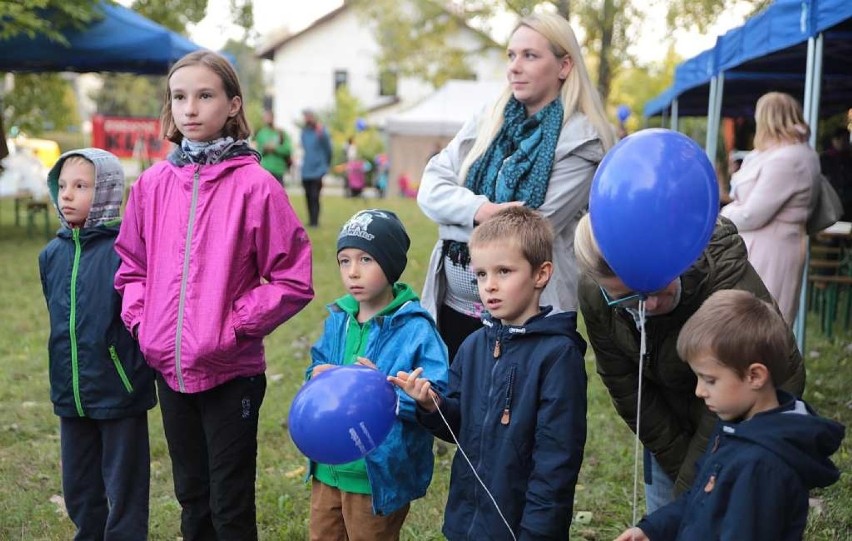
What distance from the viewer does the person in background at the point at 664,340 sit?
8.07 ft

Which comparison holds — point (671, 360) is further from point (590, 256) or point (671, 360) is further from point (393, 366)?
point (393, 366)

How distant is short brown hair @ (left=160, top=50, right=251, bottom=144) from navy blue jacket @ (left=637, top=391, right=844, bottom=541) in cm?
188

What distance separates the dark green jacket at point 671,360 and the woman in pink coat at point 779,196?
3.29m

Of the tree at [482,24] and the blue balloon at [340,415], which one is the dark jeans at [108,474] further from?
the tree at [482,24]

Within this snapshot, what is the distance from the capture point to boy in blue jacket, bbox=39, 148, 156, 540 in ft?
10.6

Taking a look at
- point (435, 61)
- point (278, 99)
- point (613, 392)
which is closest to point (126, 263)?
point (613, 392)

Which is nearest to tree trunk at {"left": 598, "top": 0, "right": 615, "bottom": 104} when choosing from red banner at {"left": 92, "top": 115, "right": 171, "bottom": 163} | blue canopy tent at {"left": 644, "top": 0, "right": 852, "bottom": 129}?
blue canopy tent at {"left": 644, "top": 0, "right": 852, "bottom": 129}

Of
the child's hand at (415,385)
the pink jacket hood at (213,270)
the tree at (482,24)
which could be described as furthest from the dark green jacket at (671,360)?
the tree at (482,24)

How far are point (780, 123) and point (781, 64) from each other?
4107 millimetres

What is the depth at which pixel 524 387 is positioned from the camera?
2.53 metres

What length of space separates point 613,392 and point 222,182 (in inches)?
55.9

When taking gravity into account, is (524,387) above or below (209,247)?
below

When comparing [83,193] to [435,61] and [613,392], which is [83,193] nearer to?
[613,392]

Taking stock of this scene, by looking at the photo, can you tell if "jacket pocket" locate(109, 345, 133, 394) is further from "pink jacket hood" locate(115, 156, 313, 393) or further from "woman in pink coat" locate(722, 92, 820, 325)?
"woman in pink coat" locate(722, 92, 820, 325)
